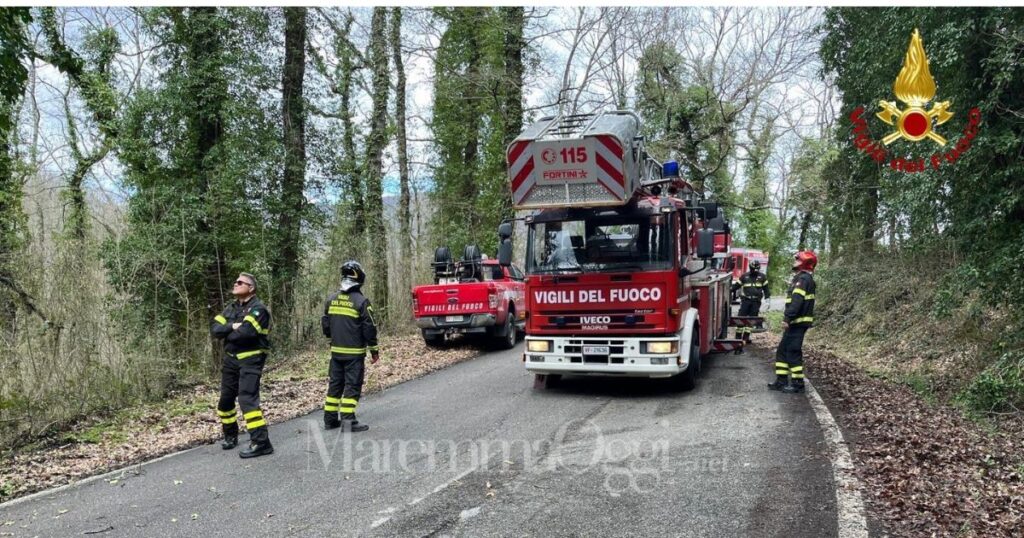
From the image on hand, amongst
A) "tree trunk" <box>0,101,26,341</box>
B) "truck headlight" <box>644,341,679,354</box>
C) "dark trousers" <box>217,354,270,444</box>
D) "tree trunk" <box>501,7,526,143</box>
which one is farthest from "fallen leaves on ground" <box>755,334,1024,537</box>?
"tree trunk" <box>501,7,526,143</box>

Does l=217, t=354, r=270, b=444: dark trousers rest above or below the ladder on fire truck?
below

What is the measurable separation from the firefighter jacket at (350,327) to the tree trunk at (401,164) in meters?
11.3

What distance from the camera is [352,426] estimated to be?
682 cm

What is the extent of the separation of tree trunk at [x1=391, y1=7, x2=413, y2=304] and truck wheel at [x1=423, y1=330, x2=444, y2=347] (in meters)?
4.54

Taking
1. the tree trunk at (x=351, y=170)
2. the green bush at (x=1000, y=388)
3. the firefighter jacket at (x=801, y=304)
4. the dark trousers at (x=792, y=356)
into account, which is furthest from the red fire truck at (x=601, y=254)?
the tree trunk at (x=351, y=170)

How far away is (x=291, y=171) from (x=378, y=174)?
2.98 meters

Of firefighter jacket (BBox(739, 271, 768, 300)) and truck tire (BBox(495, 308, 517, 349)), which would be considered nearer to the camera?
truck tire (BBox(495, 308, 517, 349))

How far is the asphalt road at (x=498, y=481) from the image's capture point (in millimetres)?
4188

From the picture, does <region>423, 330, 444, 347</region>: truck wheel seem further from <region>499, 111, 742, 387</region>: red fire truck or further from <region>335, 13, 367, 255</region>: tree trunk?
<region>499, 111, 742, 387</region>: red fire truck

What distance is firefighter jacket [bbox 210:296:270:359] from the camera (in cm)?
600

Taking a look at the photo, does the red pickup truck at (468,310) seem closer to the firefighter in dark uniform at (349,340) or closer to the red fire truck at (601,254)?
the red fire truck at (601,254)

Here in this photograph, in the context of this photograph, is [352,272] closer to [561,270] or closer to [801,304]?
[561,270]

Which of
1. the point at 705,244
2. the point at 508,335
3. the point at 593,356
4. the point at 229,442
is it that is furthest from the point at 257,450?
the point at 508,335

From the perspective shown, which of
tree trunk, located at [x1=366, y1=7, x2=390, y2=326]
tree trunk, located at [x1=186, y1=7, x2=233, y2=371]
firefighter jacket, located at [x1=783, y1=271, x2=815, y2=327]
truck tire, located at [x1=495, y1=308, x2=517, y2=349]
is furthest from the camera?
tree trunk, located at [x1=366, y1=7, x2=390, y2=326]
